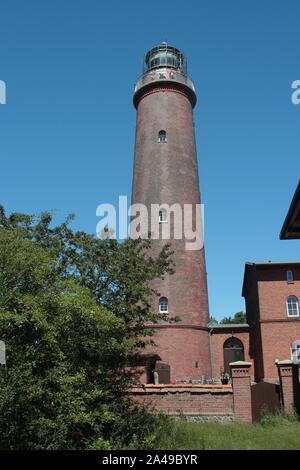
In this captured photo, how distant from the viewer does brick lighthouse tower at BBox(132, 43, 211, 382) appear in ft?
82.1

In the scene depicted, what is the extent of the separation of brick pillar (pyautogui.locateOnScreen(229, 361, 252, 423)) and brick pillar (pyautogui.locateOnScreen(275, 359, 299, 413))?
206 cm

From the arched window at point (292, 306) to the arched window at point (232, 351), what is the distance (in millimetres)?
3686

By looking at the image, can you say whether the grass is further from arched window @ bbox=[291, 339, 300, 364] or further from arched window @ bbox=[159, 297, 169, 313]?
arched window @ bbox=[291, 339, 300, 364]

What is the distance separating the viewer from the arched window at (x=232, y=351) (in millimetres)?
29812

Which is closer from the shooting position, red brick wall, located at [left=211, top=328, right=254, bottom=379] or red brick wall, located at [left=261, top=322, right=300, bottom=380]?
red brick wall, located at [left=261, top=322, right=300, bottom=380]

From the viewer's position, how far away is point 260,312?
29484 millimetres

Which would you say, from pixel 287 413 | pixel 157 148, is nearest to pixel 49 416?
pixel 287 413

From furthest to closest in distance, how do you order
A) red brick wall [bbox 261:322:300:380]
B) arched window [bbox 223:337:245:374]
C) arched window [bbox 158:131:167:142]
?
arched window [bbox 223:337:245:374], red brick wall [bbox 261:322:300:380], arched window [bbox 158:131:167:142]

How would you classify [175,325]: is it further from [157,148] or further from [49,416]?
[49,416]

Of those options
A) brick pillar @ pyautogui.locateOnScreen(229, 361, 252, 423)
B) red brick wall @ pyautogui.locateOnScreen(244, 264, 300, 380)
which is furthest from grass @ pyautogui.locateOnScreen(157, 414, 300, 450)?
red brick wall @ pyautogui.locateOnScreen(244, 264, 300, 380)

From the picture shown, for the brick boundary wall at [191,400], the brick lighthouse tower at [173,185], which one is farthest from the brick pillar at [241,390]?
the brick lighthouse tower at [173,185]

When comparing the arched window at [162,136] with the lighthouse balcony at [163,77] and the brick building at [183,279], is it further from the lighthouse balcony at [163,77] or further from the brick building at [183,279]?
the lighthouse balcony at [163,77]

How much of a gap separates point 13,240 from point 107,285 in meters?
4.84
